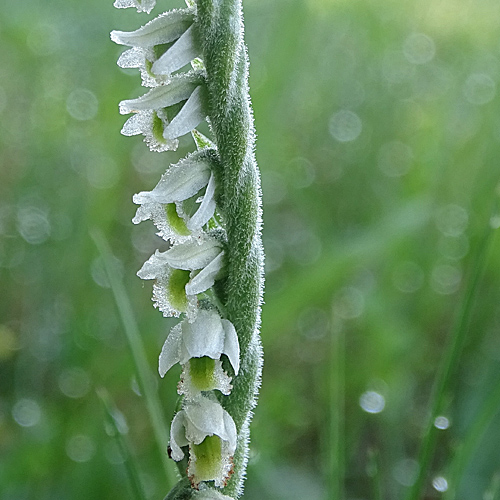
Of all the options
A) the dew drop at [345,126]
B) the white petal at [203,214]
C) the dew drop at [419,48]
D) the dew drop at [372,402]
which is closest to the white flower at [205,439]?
the white petal at [203,214]

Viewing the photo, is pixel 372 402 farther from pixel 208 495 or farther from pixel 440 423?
pixel 208 495

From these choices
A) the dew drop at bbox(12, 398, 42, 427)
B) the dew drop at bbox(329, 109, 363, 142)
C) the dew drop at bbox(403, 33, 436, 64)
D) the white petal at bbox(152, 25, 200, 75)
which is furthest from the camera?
the dew drop at bbox(403, 33, 436, 64)

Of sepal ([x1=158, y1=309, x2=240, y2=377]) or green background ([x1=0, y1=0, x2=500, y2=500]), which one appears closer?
sepal ([x1=158, y1=309, x2=240, y2=377])

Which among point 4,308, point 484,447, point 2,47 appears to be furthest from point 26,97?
point 484,447

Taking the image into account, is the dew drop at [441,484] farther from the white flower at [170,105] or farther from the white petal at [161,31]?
the white petal at [161,31]

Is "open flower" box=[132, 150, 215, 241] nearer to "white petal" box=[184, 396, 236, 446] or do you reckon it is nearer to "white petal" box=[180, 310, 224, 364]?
"white petal" box=[180, 310, 224, 364]

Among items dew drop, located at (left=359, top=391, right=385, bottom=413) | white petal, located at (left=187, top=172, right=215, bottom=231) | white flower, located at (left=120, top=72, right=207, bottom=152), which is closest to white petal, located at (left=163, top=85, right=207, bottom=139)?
white flower, located at (left=120, top=72, right=207, bottom=152)

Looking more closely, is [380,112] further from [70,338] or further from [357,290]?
[70,338]
